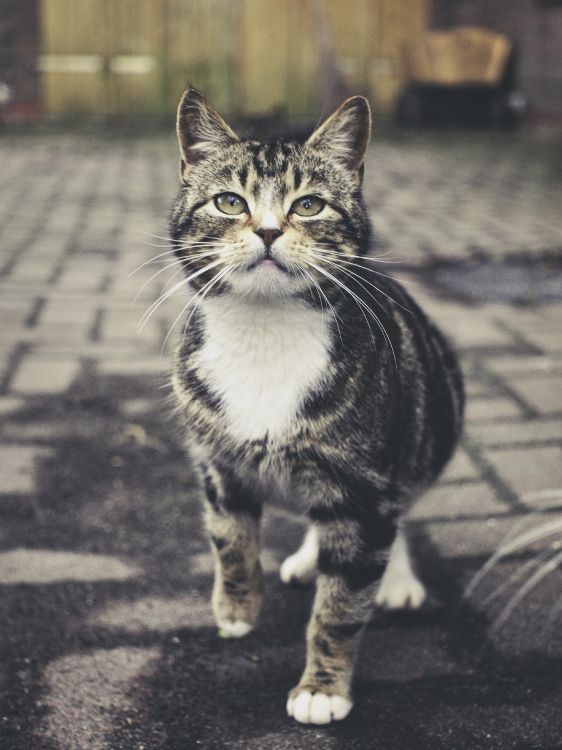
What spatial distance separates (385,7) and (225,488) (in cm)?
1294

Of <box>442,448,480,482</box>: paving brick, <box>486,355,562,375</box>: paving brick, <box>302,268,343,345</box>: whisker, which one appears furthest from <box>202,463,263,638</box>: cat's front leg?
<box>486,355,562,375</box>: paving brick

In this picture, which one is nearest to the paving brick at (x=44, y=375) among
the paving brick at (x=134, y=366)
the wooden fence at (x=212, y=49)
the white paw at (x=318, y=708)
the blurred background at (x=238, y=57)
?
the paving brick at (x=134, y=366)

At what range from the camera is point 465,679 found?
1.96 m

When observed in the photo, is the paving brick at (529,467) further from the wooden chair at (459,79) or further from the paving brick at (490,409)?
the wooden chair at (459,79)

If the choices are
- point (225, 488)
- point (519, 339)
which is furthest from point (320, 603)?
point (519, 339)

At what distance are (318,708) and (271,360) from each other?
77 cm

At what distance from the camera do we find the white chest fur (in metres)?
1.89

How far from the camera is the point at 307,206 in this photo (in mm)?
1943

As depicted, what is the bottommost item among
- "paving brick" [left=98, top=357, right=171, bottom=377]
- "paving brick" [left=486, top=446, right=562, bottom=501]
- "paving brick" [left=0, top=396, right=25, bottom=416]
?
"paving brick" [left=98, top=357, right=171, bottom=377]

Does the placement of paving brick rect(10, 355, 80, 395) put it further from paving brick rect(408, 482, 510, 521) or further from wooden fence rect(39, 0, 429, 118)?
wooden fence rect(39, 0, 429, 118)

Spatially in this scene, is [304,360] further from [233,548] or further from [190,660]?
[190,660]

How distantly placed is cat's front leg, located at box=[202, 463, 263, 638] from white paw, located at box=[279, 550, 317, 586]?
18cm

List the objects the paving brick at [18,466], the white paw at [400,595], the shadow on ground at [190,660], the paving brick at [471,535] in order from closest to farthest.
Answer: the shadow on ground at [190,660], the white paw at [400,595], the paving brick at [471,535], the paving brick at [18,466]

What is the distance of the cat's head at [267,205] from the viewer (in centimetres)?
183
